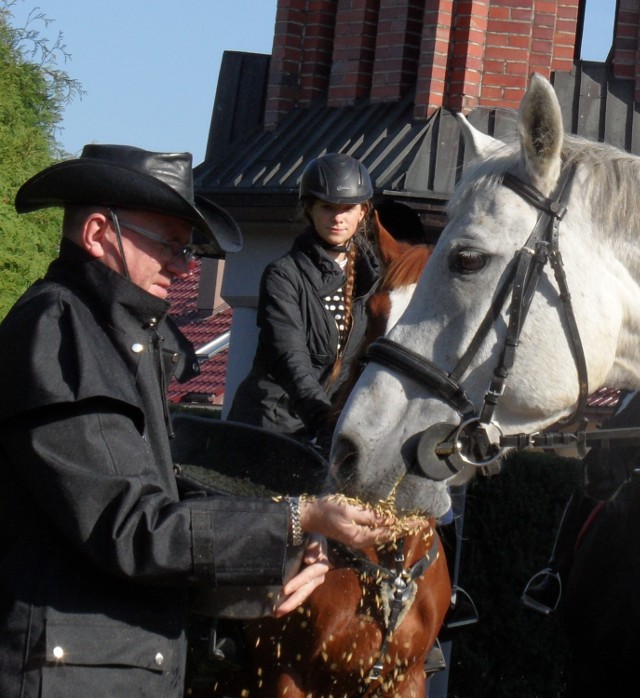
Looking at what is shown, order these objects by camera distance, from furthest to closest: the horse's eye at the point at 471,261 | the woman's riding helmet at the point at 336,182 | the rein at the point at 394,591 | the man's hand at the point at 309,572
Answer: the woman's riding helmet at the point at 336,182 < the rein at the point at 394,591 < the horse's eye at the point at 471,261 < the man's hand at the point at 309,572

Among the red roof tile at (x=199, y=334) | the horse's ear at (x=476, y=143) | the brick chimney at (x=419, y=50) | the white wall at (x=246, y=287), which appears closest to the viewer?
the horse's ear at (x=476, y=143)

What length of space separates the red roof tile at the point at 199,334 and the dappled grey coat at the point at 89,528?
1319 cm

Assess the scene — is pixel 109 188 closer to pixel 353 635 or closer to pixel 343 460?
pixel 343 460

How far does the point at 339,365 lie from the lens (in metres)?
4.67

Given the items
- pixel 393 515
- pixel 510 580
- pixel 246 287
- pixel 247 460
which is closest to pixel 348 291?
pixel 247 460

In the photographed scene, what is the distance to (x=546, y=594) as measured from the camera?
218 inches

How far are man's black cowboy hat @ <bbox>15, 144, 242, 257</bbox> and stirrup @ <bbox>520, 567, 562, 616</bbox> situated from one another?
3.22 metres

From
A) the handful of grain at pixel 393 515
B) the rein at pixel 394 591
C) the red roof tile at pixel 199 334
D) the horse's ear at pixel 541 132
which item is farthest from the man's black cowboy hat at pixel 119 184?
the red roof tile at pixel 199 334

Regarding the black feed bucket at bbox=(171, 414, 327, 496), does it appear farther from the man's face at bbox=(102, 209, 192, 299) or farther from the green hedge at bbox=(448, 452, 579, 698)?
the green hedge at bbox=(448, 452, 579, 698)

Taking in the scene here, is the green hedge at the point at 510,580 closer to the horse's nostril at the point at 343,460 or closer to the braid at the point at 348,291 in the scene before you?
the braid at the point at 348,291

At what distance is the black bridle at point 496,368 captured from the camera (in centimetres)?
317

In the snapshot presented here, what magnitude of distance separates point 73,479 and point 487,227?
145 centimetres

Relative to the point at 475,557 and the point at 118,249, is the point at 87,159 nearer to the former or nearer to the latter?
the point at 118,249

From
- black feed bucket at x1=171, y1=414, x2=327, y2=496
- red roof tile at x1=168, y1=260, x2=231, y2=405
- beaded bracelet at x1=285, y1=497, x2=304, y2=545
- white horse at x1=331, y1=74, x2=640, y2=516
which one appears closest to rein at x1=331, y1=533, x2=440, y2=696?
black feed bucket at x1=171, y1=414, x2=327, y2=496
